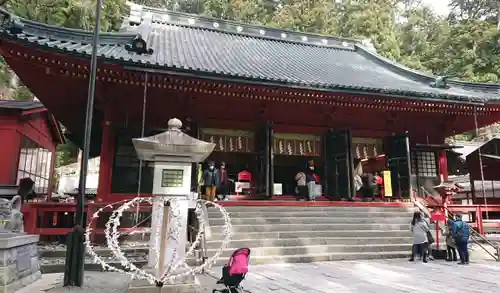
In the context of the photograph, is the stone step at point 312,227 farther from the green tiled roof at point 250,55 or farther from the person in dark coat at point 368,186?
the green tiled roof at point 250,55

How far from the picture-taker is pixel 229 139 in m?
12.6

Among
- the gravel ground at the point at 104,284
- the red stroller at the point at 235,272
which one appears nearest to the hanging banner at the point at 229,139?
the gravel ground at the point at 104,284

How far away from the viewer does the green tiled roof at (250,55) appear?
9711mm

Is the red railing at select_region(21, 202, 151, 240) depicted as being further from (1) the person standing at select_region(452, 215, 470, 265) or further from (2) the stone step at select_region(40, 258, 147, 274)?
(1) the person standing at select_region(452, 215, 470, 265)

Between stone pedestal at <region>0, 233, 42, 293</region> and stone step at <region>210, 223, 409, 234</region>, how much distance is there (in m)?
3.93

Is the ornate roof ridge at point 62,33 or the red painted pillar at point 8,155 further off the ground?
the ornate roof ridge at point 62,33

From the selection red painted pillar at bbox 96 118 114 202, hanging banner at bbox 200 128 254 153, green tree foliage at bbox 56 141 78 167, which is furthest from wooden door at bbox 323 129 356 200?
green tree foliage at bbox 56 141 78 167

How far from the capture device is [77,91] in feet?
35.6

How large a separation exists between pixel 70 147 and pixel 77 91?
1778 centimetres

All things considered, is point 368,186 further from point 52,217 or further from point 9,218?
point 9,218

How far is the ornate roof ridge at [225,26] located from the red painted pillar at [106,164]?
7006 millimetres

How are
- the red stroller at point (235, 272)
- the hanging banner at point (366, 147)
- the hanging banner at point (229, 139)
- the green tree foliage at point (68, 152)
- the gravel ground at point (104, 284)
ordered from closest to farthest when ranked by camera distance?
the red stroller at point (235, 272), the gravel ground at point (104, 284), the hanging banner at point (229, 139), the hanging banner at point (366, 147), the green tree foliage at point (68, 152)

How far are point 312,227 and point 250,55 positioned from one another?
27.7ft

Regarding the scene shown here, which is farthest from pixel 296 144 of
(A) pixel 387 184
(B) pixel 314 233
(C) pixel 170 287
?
(C) pixel 170 287
